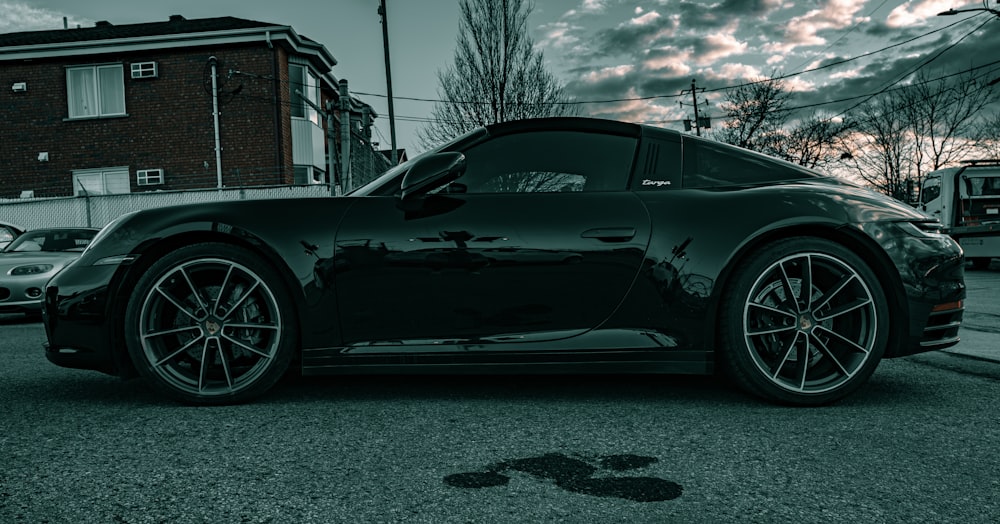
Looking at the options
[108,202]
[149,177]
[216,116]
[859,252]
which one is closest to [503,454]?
[859,252]

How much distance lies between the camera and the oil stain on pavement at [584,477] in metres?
2.02

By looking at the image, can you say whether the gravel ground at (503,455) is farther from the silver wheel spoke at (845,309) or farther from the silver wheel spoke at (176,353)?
the silver wheel spoke at (845,309)

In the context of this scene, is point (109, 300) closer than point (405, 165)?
Yes

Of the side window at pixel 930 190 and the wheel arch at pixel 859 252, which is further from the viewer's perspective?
the side window at pixel 930 190

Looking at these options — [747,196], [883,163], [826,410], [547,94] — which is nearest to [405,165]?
[747,196]

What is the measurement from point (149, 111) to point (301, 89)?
13.9 ft

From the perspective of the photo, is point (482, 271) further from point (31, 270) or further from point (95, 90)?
point (95, 90)

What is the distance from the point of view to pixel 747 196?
125 inches

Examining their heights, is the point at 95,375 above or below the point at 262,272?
below

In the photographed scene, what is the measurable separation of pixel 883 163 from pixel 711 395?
145 feet

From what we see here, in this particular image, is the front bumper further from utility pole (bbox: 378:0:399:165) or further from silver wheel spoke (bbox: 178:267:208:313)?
utility pole (bbox: 378:0:399:165)

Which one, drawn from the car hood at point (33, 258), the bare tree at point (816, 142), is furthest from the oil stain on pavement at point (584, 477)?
the bare tree at point (816, 142)

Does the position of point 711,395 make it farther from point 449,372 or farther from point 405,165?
point 405,165

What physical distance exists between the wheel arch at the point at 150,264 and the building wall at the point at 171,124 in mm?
A: 17230
